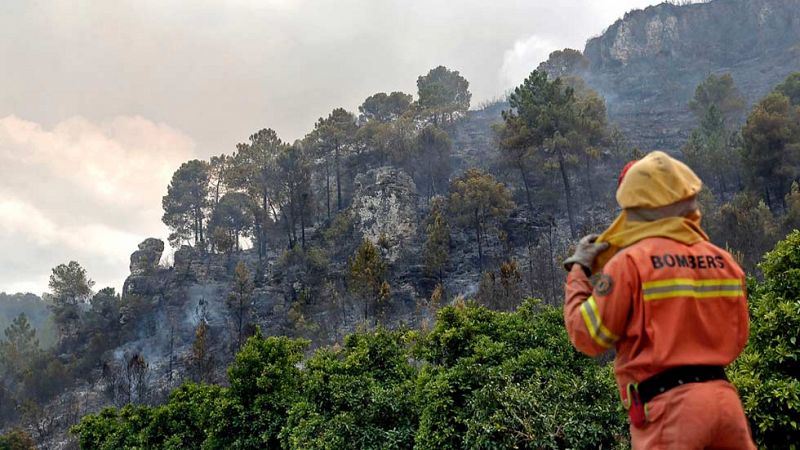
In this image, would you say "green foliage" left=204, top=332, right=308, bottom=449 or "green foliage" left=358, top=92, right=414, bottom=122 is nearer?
"green foliage" left=204, top=332, right=308, bottom=449

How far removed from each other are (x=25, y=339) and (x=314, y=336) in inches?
1131

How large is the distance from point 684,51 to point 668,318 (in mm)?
90175

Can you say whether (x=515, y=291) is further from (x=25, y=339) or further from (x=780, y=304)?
(x=25, y=339)

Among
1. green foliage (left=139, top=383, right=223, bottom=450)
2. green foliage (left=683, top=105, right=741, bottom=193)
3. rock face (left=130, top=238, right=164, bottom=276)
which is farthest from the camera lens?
rock face (left=130, top=238, right=164, bottom=276)

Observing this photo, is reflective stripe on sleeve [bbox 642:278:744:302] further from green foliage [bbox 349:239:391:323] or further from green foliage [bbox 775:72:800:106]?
green foliage [bbox 775:72:800:106]

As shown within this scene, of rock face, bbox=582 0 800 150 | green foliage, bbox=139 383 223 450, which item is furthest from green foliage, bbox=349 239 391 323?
rock face, bbox=582 0 800 150

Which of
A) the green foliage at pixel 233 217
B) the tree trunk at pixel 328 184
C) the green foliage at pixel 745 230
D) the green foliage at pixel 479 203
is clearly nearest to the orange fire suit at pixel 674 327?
the green foliage at pixel 745 230

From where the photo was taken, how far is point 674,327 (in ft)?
6.01

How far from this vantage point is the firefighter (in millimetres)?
1816

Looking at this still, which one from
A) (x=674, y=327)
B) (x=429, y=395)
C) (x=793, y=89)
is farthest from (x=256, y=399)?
(x=793, y=89)

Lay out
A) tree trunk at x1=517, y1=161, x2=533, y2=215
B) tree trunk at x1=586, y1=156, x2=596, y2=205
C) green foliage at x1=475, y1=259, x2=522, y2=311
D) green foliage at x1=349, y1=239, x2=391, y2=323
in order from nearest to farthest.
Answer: green foliage at x1=475, y1=259, x2=522, y2=311 < green foliage at x1=349, y1=239, x2=391, y2=323 < tree trunk at x1=586, y1=156, x2=596, y2=205 < tree trunk at x1=517, y1=161, x2=533, y2=215

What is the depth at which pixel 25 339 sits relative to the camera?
141 feet

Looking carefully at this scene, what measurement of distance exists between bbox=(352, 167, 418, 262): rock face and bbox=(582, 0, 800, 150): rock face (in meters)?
30.4

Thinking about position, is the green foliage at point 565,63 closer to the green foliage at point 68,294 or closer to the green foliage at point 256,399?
the green foliage at point 68,294
